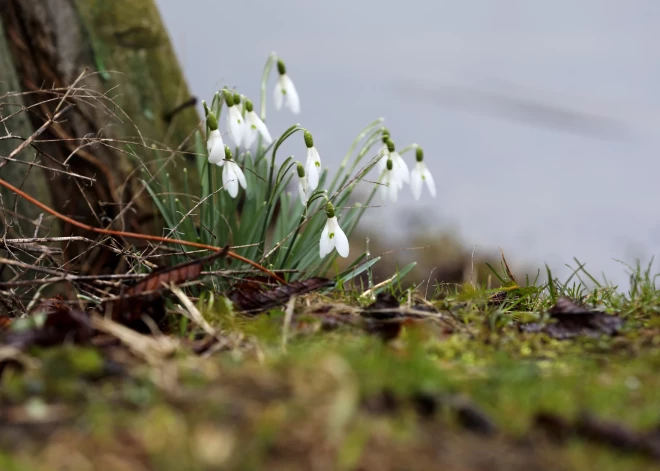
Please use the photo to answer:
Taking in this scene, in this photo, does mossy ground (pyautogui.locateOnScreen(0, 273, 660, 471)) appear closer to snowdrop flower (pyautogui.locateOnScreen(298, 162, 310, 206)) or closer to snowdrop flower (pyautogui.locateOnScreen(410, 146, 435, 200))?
snowdrop flower (pyautogui.locateOnScreen(298, 162, 310, 206))

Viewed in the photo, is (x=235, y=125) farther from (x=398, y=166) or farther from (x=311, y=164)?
(x=398, y=166)

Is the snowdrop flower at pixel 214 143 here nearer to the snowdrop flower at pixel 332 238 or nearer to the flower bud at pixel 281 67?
the snowdrop flower at pixel 332 238

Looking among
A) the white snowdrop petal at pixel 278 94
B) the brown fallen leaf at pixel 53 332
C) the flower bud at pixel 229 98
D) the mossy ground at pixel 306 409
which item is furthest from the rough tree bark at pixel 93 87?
the mossy ground at pixel 306 409

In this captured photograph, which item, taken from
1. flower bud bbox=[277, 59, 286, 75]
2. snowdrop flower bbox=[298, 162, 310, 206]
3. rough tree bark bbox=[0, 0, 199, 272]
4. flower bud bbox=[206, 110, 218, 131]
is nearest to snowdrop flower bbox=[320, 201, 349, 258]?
snowdrop flower bbox=[298, 162, 310, 206]

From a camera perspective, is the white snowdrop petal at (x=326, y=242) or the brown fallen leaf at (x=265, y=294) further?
the white snowdrop petal at (x=326, y=242)

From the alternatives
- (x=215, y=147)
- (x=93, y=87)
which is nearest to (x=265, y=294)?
(x=215, y=147)

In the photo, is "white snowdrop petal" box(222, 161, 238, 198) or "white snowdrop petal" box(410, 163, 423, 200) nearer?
"white snowdrop petal" box(222, 161, 238, 198)

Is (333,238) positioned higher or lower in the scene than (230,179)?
lower
